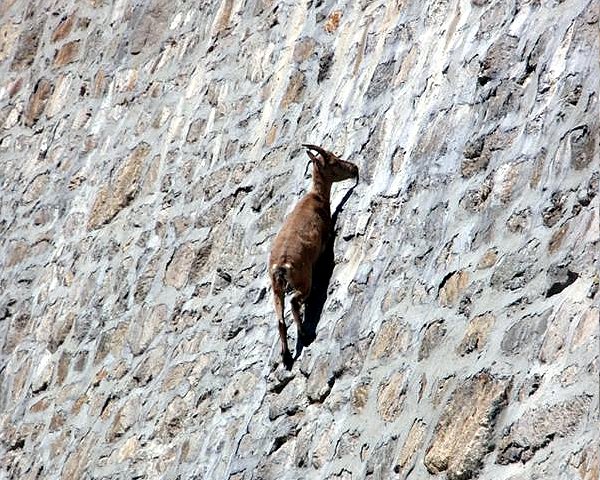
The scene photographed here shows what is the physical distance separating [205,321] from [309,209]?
1.23 m

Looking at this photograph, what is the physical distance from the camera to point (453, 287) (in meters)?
7.29

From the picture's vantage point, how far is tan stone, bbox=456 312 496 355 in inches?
270

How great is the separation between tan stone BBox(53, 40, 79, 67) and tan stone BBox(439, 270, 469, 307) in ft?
21.9

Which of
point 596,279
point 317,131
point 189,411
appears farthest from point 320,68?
point 596,279

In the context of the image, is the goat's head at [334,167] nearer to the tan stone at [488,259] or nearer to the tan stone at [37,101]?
the tan stone at [488,259]

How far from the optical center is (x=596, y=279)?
21.0ft

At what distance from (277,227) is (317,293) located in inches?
37.1

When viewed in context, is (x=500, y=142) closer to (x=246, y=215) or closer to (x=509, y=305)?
(x=509, y=305)

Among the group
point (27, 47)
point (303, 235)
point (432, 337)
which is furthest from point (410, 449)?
point (27, 47)

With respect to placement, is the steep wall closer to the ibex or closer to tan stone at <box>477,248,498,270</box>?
tan stone at <box>477,248,498,270</box>

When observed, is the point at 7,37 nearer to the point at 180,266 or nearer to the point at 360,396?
the point at 180,266

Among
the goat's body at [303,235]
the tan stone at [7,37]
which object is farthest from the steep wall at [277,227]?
the tan stone at [7,37]

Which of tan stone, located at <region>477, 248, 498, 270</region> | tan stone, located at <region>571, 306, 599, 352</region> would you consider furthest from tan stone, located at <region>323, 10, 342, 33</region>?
tan stone, located at <region>571, 306, 599, 352</region>

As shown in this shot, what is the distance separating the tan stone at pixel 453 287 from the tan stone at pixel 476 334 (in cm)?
26
